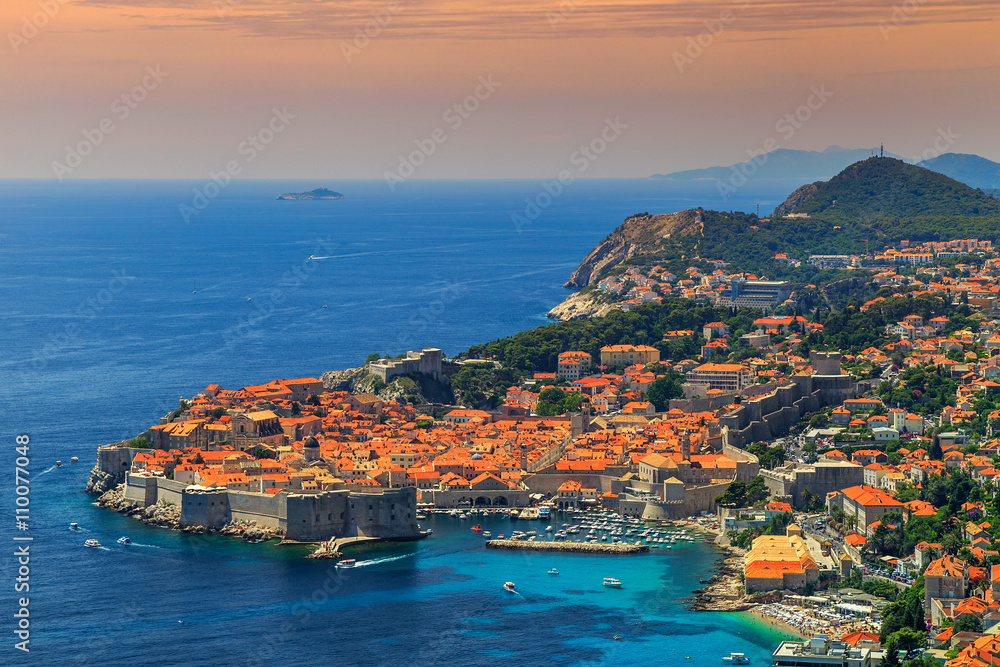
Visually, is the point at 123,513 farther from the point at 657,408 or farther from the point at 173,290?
the point at 173,290

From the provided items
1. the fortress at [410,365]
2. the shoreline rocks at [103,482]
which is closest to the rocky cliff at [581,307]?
the fortress at [410,365]

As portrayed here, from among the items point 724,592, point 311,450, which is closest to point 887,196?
point 311,450

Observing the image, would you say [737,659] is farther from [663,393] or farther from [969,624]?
[663,393]

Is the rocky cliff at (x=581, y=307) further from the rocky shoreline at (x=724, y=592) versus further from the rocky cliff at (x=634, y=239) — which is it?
the rocky shoreline at (x=724, y=592)

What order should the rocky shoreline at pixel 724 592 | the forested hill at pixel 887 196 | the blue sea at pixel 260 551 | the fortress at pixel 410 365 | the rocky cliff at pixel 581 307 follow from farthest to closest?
1. the forested hill at pixel 887 196
2. the rocky cliff at pixel 581 307
3. the fortress at pixel 410 365
4. the rocky shoreline at pixel 724 592
5. the blue sea at pixel 260 551

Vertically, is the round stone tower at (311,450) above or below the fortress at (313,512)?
above
